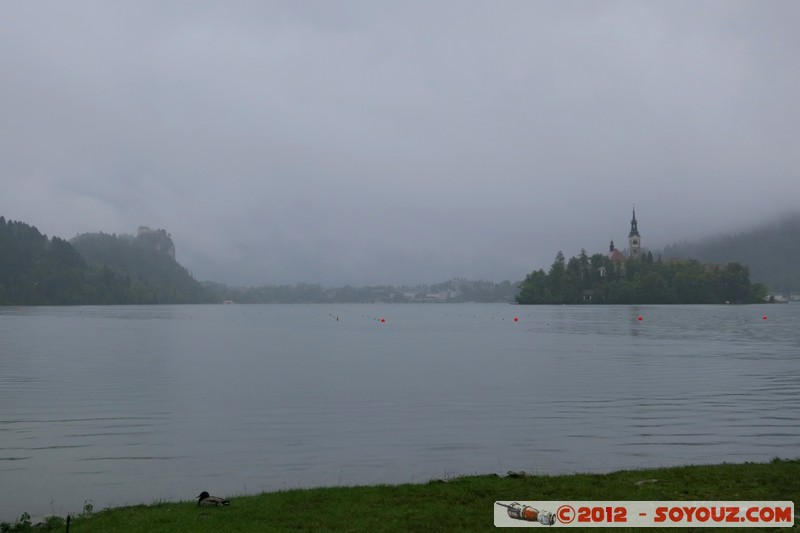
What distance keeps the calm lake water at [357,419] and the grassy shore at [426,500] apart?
12.9ft

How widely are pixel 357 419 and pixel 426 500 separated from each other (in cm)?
1847

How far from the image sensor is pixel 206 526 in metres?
15.3

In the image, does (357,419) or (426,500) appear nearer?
(426,500)

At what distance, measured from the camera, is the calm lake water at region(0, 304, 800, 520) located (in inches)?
950

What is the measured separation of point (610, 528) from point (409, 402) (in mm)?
27350

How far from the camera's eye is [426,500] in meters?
17.1

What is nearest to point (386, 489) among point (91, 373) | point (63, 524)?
point (63, 524)

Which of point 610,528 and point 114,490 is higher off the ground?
point 610,528

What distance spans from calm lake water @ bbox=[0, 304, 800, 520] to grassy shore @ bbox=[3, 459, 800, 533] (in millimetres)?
3938

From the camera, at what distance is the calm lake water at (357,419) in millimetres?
24141

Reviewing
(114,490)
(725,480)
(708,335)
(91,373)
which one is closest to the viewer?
(725,480)

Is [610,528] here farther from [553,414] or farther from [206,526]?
[553,414]

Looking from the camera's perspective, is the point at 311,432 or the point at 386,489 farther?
the point at 311,432

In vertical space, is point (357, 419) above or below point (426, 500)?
below
